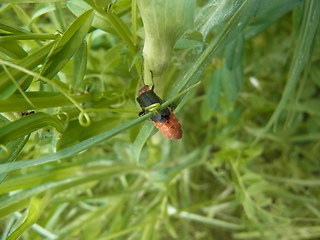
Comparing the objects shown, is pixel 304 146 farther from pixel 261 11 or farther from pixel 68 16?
pixel 68 16

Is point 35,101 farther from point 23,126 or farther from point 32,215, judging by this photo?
point 32,215

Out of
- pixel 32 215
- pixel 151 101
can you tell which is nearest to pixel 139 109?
pixel 151 101

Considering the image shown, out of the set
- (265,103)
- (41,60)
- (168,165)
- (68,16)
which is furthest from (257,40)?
(41,60)

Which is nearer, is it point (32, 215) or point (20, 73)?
point (20, 73)

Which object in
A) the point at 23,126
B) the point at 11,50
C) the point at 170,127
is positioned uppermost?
the point at 11,50

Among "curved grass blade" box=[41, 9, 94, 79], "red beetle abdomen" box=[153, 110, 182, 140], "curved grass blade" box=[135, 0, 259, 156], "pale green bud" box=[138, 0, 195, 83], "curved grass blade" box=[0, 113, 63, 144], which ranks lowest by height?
"red beetle abdomen" box=[153, 110, 182, 140]

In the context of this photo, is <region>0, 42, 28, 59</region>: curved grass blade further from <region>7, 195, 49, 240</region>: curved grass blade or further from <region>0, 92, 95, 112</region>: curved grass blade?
<region>7, 195, 49, 240</region>: curved grass blade

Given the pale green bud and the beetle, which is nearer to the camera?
the pale green bud

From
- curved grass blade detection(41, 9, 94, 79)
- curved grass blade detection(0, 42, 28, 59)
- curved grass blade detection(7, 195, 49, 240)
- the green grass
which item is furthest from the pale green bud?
curved grass blade detection(7, 195, 49, 240)
